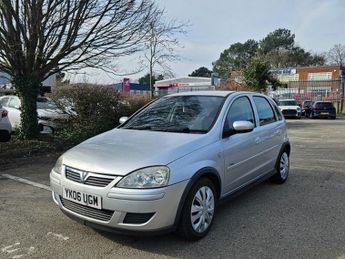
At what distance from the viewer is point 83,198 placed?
4168mm

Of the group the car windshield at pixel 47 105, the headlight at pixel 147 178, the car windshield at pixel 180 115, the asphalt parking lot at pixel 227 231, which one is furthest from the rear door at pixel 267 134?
the car windshield at pixel 47 105

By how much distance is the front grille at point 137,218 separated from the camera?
3.96 m

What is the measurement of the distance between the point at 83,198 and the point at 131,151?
685 millimetres

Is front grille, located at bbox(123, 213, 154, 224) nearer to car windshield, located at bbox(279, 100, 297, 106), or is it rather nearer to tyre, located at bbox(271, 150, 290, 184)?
tyre, located at bbox(271, 150, 290, 184)

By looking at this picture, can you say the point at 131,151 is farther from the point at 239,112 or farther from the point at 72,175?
the point at 239,112

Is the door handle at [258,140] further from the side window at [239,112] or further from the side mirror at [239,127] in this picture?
the side mirror at [239,127]

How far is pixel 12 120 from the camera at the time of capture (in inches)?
531

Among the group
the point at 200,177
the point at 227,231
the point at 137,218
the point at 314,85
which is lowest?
the point at 227,231

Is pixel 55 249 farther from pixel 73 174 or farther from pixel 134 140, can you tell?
pixel 134 140

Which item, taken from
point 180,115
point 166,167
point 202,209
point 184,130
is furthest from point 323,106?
point 166,167

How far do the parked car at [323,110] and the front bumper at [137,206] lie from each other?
2959 centimetres

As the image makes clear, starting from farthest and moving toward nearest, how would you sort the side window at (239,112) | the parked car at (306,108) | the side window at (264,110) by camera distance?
the parked car at (306,108), the side window at (264,110), the side window at (239,112)

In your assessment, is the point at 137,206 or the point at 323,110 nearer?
the point at 137,206

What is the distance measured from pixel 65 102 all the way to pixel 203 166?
854 centimetres
